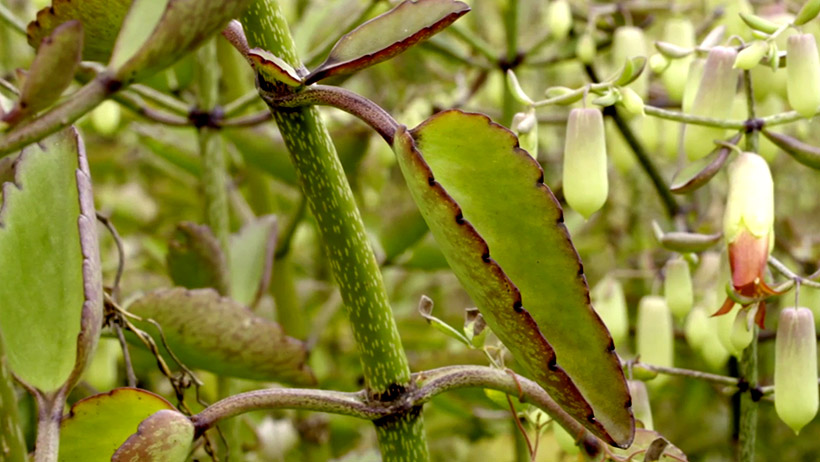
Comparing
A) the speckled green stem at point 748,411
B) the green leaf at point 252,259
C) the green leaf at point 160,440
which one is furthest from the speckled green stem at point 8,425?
the green leaf at point 252,259

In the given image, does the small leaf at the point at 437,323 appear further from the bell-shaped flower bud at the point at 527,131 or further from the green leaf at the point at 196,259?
the green leaf at the point at 196,259

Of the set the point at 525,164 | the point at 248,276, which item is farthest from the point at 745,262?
the point at 248,276

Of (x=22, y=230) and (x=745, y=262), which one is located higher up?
(x=22, y=230)

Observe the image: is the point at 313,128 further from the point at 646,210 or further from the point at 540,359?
the point at 646,210

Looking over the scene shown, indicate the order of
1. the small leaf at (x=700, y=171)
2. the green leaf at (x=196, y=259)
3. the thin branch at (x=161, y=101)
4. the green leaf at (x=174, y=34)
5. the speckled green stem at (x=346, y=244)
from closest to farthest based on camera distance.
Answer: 1. the green leaf at (x=174, y=34)
2. the speckled green stem at (x=346, y=244)
3. the small leaf at (x=700, y=171)
4. the green leaf at (x=196, y=259)
5. the thin branch at (x=161, y=101)

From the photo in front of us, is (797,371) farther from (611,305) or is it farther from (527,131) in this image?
(611,305)
